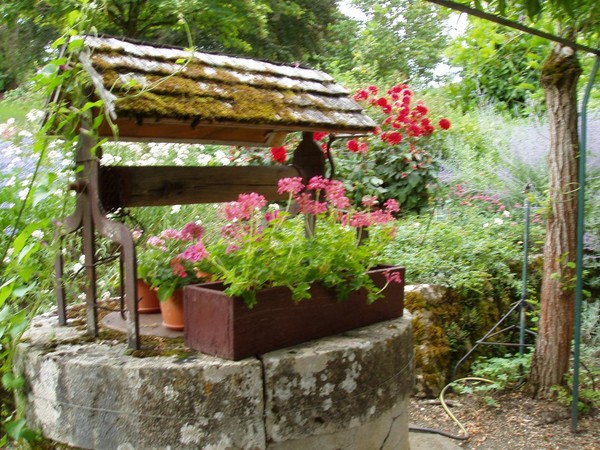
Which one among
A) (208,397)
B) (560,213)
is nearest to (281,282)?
(208,397)

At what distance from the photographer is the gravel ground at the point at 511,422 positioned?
370 centimetres

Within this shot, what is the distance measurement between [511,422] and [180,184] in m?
2.76

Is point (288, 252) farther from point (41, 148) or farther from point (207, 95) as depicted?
point (41, 148)

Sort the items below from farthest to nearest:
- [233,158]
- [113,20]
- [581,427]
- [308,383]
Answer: [113,20]
[233,158]
[581,427]
[308,383]

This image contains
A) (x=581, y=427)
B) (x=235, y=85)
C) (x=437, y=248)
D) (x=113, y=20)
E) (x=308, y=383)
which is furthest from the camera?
(x=113, y=20)

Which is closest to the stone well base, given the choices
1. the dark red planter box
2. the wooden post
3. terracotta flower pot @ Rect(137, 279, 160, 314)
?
the dark red planter box

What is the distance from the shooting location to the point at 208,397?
2096 millimetres

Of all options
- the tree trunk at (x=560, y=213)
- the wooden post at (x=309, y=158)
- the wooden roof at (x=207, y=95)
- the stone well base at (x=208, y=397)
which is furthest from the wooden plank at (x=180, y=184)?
the tree trunk at (x=560, y=213)

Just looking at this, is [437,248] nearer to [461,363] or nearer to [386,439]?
[461,363]

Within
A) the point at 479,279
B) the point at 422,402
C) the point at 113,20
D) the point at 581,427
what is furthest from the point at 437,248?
the point at 113,20

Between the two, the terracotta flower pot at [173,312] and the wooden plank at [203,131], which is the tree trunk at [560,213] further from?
the terracotta flower pot at [173,312]

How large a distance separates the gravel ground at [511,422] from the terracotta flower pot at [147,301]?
2.02 m

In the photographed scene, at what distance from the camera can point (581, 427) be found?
12.7 ft

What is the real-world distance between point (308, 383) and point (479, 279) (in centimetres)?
307
